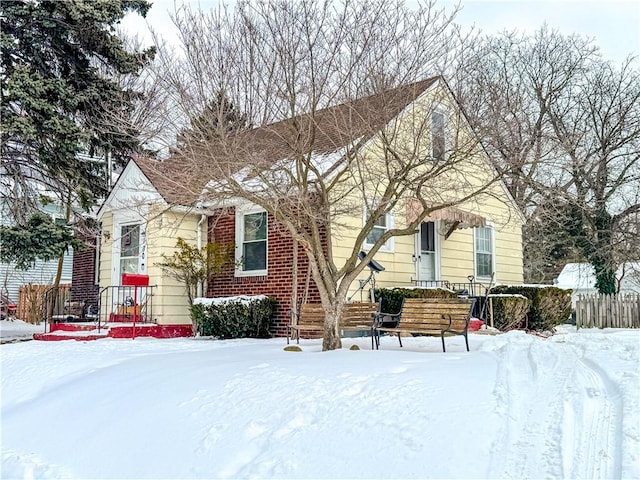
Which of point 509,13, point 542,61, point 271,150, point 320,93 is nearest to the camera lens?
point 320,93

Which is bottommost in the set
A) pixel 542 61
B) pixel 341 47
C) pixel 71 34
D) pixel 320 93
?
pixel 320 93

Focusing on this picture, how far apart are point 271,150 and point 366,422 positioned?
16.3 feet

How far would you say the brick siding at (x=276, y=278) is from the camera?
42.1 feet

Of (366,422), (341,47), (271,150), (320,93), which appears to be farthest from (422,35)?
(366,422)

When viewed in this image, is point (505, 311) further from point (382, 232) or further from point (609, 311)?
point (609, 311)

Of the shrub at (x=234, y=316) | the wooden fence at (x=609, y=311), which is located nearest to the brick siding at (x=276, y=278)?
the shrub at (x=234, y=316)

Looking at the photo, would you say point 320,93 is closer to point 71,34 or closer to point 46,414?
Result: point 46,414

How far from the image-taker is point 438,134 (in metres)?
9.43

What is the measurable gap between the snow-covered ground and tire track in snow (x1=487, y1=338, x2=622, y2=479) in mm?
14

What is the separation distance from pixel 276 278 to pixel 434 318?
4808 millimetres

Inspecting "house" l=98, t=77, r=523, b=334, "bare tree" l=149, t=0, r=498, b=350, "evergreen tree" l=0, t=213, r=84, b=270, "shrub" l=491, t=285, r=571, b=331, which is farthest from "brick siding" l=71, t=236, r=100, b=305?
"shrub" l=491, t=285, r=571, b=331

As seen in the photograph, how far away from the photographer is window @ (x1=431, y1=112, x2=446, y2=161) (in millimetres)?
9383

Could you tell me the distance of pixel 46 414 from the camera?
6938mm

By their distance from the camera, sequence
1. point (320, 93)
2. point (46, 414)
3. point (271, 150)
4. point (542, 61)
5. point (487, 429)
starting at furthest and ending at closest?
point (542, 61)
point (271, 150)
point (320, 93)
point (46, 414)
point (487, 429)
